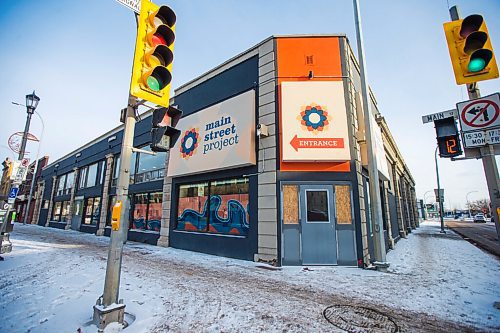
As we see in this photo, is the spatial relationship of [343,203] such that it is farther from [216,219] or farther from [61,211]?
[61,211]

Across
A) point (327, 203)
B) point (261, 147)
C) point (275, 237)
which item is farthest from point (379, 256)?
point (261, 147)

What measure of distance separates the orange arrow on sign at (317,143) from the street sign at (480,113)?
15.4 feet

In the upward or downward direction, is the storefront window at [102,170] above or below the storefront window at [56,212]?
above

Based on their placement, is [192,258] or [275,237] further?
[192,258]

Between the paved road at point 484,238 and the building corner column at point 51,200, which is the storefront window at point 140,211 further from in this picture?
the building corner column at point 51,200

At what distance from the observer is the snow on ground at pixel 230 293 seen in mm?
3994

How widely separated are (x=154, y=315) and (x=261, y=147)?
6904mm

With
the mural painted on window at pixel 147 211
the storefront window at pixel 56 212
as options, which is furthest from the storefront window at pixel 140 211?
the storefront window at pixel 56 212

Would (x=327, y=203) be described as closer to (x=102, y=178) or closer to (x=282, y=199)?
(x=282, y=199)

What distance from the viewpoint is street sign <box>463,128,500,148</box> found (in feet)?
12.7

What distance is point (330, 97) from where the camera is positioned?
30.6 feet

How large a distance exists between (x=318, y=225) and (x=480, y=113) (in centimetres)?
566

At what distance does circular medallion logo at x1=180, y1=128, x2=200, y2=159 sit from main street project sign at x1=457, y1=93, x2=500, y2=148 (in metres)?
10.0

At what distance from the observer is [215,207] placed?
36.2 feet
